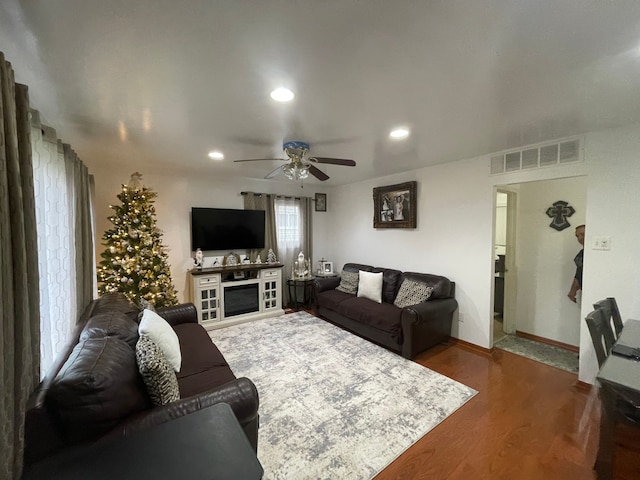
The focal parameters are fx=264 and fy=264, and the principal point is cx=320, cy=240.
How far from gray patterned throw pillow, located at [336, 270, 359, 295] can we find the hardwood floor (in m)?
1.81

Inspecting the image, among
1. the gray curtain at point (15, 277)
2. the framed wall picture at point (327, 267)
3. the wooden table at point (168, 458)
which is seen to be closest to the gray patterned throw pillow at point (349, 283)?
the framed wall picture at point (327, 267)

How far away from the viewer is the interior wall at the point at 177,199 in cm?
365

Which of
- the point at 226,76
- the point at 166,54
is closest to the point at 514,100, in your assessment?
the point at 226,76

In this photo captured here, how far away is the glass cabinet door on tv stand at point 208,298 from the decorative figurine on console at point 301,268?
1.48 metres

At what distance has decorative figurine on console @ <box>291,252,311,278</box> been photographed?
5058mm

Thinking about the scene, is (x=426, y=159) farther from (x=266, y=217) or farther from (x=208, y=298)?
(x=208, y=298)

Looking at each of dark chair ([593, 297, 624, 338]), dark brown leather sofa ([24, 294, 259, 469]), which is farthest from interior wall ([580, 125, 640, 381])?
dark brown leather sofa ([24, 294, 259, 469])

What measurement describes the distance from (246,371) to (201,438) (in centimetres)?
195

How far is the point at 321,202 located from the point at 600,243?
4.16m

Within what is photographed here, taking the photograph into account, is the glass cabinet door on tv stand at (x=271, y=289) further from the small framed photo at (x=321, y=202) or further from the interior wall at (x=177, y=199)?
the small framed photo at (x=321, y=202)

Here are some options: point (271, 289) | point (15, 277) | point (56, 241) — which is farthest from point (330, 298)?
point (15, 277)

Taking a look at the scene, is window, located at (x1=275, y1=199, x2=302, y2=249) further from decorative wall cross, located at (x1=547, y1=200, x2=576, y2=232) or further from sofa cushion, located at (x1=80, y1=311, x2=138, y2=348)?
decorative wall cross, located at (x1=547, y1=200, x2=576, y2=232)

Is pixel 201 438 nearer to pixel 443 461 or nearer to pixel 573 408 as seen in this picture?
pixel 443 461

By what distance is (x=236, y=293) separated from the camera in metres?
4.31
